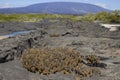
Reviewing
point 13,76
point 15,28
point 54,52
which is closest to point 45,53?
point 54,52

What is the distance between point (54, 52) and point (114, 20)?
193ft

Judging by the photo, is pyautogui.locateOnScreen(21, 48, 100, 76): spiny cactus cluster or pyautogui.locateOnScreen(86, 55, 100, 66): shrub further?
pyautogui.locateOnScreen(86, 55, 100, 66): shrub

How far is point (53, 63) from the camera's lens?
14.0 metres

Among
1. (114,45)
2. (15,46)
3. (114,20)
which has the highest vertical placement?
(15,46)

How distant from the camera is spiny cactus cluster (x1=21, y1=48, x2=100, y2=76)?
13.7 meters

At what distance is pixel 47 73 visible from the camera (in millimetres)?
13398

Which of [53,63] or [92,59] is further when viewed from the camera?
[92,59]

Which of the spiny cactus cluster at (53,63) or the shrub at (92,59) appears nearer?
the spiny cactus cluster at (53,63)

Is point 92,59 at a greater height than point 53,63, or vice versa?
point 53,63

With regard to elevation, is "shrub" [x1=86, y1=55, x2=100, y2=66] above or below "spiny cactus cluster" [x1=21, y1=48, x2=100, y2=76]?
below

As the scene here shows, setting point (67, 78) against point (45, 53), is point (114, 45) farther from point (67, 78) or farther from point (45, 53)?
point (67, 78)

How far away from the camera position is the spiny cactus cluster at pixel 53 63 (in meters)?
13.7

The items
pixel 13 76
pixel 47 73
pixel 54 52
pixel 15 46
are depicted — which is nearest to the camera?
pixel 13 76

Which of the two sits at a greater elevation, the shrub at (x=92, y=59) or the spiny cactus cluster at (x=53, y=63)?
the spiny cactus cluster at (x=53, y=63)
